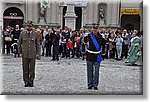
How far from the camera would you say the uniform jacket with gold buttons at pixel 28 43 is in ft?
25.7

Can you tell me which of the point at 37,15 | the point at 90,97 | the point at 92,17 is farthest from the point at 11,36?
the point at 90,97

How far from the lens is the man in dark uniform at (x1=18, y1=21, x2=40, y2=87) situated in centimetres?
784

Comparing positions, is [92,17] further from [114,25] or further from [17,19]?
[17,19]

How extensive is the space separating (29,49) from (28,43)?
0.14m

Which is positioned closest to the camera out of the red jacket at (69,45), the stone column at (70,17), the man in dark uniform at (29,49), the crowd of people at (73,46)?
the crowd of people at (73,46)

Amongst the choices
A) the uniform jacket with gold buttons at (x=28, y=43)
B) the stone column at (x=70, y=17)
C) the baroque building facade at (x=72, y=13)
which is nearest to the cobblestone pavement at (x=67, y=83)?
the uniform jacket with gold buttons at (x=28, y=43)

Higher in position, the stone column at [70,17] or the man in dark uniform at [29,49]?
the stone column at [70,17]

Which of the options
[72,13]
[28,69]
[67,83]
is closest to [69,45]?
[72,13]

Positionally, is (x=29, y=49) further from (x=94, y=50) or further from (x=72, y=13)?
(x=72, y=13)

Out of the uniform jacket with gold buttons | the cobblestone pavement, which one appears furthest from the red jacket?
the uniform jacket with gold buttons

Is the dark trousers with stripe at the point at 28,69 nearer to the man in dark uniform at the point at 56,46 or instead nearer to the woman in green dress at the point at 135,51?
the woman in green dress at the point at 135,51

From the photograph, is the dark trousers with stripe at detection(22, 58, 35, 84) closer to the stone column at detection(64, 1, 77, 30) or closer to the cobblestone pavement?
the cobblestone pavement

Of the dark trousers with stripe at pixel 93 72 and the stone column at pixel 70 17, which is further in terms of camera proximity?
the stone column at pixel 70 17

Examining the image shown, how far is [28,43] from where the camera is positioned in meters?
7.85
